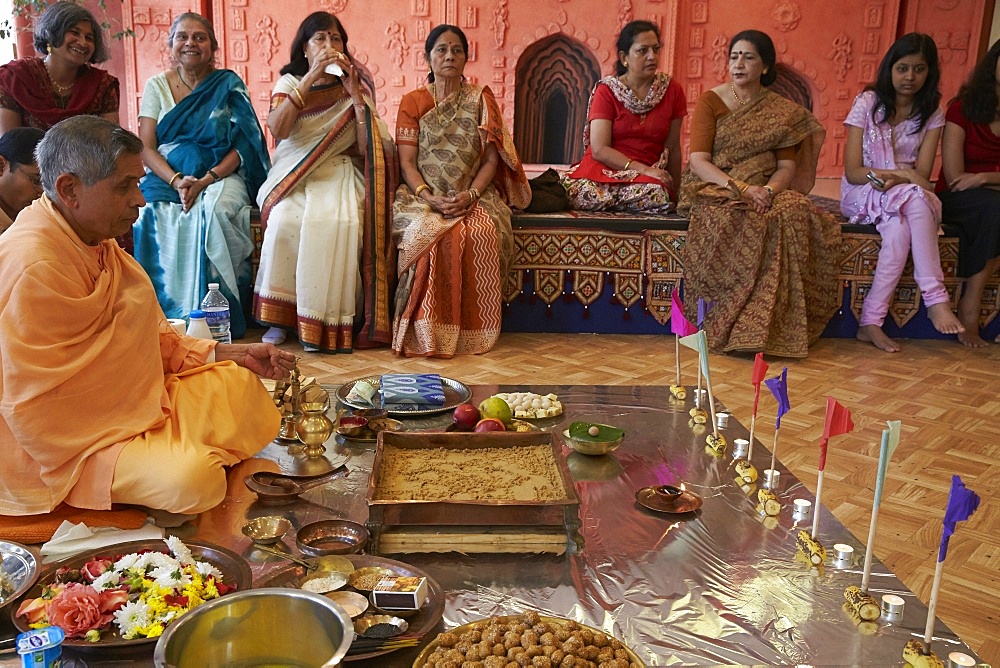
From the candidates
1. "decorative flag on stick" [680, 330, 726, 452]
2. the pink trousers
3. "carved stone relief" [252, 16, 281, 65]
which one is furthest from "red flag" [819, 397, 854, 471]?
"carved stone relief" [252, 16, 281, 65]

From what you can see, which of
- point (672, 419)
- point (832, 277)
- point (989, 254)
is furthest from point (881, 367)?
point (672, 419)

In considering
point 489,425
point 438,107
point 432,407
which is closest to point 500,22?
point 438,107

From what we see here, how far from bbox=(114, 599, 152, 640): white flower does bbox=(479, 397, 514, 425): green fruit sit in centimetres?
119

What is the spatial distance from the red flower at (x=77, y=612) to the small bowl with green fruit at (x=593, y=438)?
4.03 ft

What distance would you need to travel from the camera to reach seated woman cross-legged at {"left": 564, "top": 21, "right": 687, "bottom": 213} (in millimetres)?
5457

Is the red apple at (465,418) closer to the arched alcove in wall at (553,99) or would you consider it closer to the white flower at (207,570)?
the white flower at (207,570)

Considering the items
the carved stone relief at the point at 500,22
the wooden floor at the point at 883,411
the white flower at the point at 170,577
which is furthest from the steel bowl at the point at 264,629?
the carved stone relief at the point at 500,22

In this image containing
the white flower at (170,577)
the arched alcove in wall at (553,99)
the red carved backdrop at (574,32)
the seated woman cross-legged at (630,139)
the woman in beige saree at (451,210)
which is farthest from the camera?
the arched alcove in wall at (553,99)

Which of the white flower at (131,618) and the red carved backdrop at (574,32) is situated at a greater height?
the red carved backdrop at (574,32)

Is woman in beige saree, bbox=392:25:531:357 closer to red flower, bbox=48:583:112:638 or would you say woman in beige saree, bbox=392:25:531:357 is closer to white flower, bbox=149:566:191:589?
white flower, bbox=149:566:191:589

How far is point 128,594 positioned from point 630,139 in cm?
460

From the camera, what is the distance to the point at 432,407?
106 inches

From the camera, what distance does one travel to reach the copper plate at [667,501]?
2.06 m

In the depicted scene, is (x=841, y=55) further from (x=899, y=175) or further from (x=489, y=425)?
(x=489, y=425)
